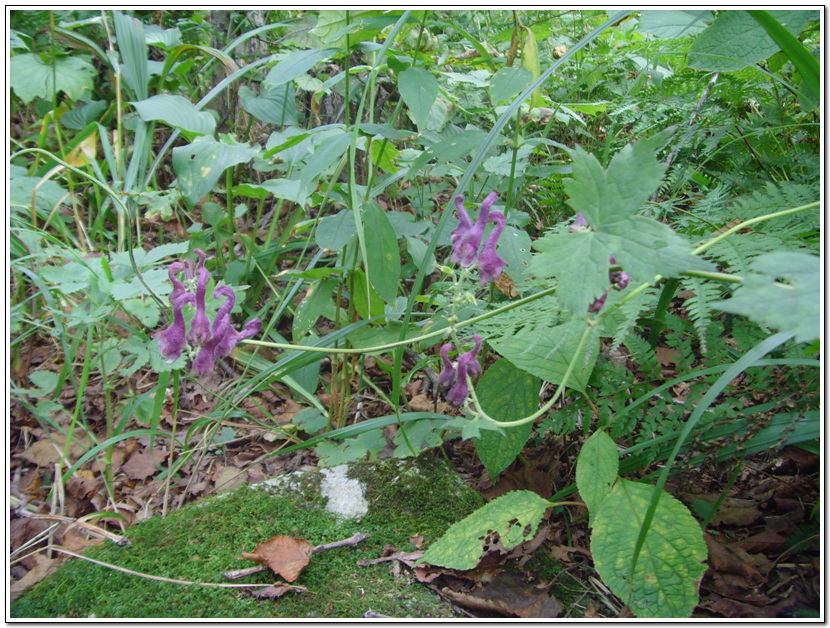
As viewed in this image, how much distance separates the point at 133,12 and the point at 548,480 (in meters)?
3.51

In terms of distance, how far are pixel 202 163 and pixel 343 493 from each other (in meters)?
1.21

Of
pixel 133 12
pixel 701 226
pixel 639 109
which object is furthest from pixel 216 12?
pixel 701 226

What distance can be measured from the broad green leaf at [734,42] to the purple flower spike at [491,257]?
72 centimetres

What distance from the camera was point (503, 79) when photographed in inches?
54.1

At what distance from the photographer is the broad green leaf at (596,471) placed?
1.22 m

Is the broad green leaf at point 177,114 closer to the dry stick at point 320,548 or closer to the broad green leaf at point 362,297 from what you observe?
the broad green leaf at point 362,297

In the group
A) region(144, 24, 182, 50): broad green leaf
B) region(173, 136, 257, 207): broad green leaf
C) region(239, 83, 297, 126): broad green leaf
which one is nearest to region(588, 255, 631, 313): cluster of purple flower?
region(173, 136, 257, 207): broad green leaf

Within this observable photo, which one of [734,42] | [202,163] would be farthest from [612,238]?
[202,163]

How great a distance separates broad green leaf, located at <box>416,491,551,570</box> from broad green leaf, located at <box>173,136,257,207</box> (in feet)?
4.43

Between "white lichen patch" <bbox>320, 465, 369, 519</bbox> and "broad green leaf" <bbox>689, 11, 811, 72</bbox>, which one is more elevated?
"broad green leaf" <bbox>689, 11, 811, 72</bbox>

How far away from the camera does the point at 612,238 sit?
3.01 ft

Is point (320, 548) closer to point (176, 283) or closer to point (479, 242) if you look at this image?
point (176, 283)

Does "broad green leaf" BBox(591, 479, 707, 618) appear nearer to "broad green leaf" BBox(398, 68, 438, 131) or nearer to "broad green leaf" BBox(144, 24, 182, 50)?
"broad green leaf" BBox(398, 68, 438, 131)

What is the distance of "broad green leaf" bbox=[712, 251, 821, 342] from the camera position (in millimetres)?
744
